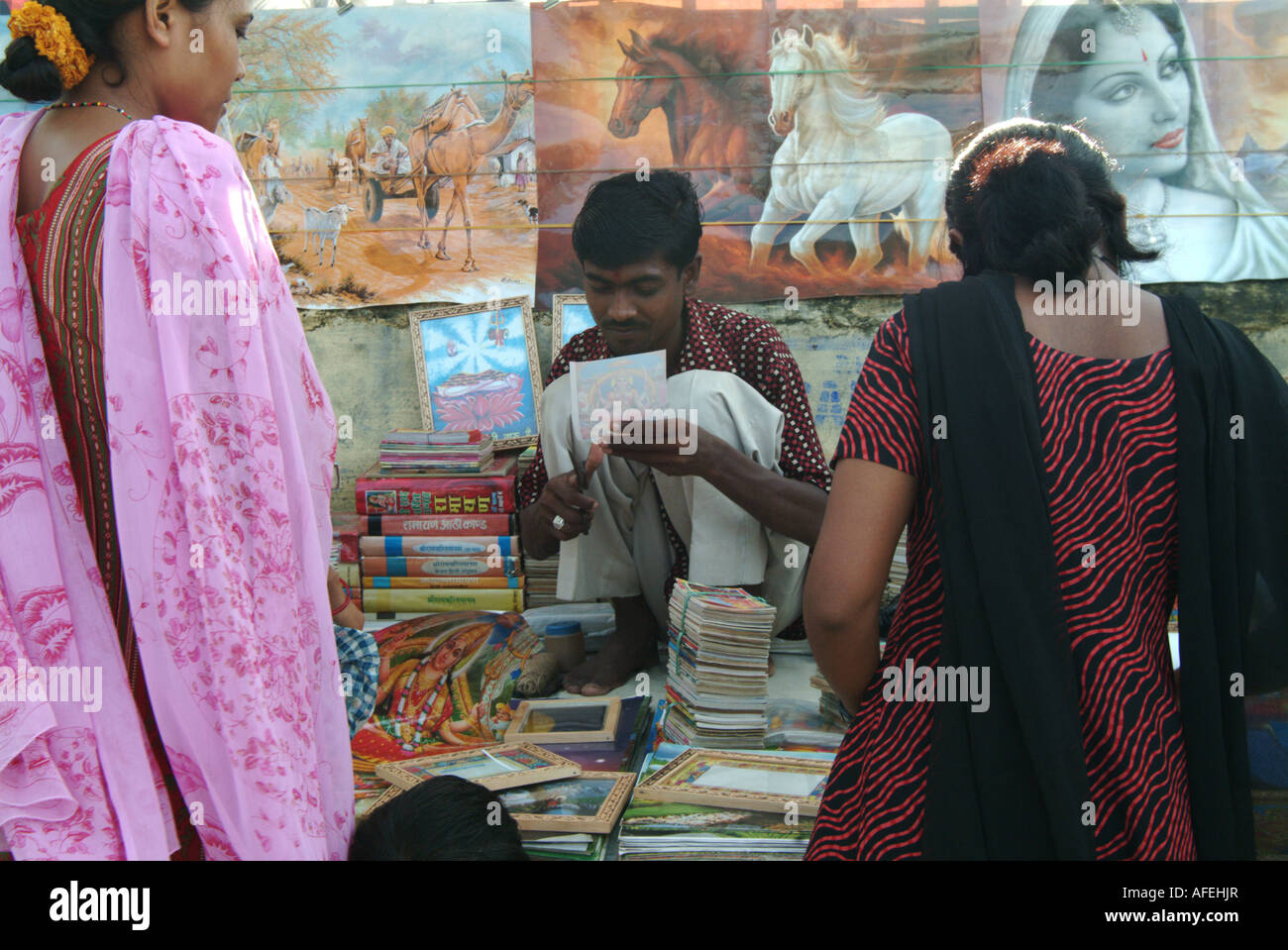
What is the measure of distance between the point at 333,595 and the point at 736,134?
324cm

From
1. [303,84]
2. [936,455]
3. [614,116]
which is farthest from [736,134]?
→ [936,455]

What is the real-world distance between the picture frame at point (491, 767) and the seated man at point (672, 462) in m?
0.59

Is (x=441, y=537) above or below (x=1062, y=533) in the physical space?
below

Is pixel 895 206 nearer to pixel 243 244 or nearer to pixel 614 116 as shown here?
pixel 614 116

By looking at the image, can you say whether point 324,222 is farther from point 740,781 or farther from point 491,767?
point 740,781

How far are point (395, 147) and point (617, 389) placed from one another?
2206 millimetres

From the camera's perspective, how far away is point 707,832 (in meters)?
2.26

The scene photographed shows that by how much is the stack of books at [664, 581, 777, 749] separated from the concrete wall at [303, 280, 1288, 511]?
2.06m

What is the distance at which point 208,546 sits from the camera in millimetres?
1495

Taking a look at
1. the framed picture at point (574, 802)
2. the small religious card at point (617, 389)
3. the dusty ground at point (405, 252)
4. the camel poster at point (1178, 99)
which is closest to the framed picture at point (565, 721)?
the framed picture at point (574, 802)

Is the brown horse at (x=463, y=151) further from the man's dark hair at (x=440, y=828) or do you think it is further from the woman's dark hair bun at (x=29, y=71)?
the man's dark hair at (x=440, y=828)

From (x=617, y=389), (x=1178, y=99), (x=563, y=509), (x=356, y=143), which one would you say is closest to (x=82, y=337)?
(x=617, y=389)

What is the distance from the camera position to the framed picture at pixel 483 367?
15.1 ft
